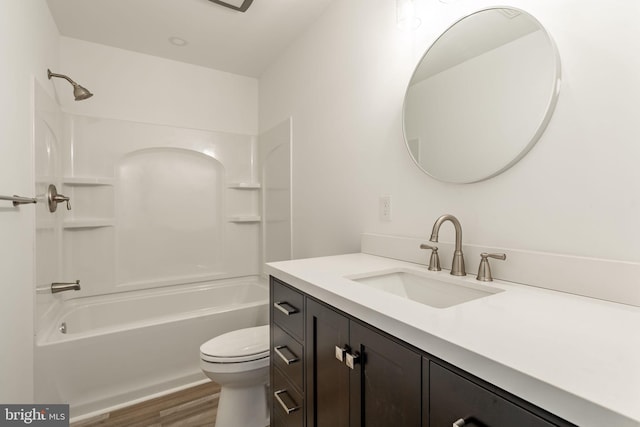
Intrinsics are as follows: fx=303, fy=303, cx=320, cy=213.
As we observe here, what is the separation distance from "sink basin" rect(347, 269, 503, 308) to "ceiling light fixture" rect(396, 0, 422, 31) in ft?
3.59

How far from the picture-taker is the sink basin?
1.00 m

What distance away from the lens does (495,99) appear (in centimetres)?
108

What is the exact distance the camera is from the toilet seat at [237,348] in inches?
61.3

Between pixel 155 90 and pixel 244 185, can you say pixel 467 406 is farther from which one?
pixel 155 90

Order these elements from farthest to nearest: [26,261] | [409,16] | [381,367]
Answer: [26,261], [409,16], [381,367]

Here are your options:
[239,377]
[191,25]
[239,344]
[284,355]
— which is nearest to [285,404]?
[284,355]

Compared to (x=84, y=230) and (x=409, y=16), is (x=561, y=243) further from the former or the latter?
(x=84, y=230)

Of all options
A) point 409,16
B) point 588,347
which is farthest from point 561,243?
point 409,16

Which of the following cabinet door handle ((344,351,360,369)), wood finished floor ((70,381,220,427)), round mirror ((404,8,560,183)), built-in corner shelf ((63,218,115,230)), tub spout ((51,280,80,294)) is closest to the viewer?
cabinet door handle ((344,351,360,369))

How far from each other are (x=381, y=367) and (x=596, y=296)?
0.62 m

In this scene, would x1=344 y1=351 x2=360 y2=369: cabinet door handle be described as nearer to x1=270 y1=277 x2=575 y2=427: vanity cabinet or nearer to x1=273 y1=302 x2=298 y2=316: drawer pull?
x1=270 y1=277 x2=575 y2=427: vanity cabinet

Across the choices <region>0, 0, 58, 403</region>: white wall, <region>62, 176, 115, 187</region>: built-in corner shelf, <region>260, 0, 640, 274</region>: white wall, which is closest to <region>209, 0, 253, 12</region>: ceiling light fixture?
<region>260, 0, 640, 274</region>: white wall

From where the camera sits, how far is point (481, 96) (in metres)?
1.12

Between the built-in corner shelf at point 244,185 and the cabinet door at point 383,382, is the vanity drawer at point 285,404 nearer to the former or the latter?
the cabinet door at point 383,382
